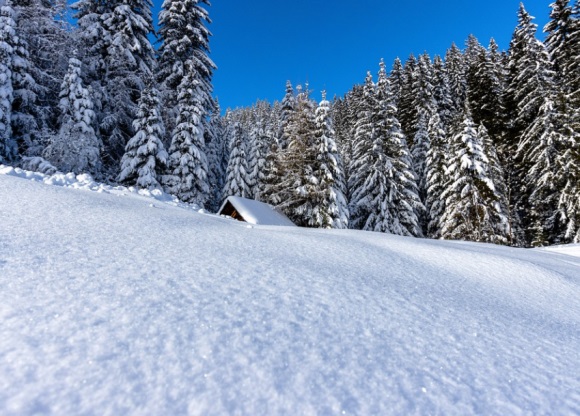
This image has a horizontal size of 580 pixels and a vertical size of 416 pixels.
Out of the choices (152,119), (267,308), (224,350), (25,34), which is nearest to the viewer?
(224,350)

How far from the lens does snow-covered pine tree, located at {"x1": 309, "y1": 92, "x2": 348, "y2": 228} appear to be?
17766mm

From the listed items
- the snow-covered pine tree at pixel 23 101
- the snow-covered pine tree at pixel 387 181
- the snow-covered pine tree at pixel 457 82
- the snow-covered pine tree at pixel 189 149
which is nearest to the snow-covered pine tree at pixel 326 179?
the snow-covered pine tree at pixel 387 181

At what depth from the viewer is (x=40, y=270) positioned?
233 centimetres

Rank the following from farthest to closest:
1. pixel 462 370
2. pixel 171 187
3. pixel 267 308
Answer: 1. pixel 171 187
2. pixel 267 308
3. pixel 462 370

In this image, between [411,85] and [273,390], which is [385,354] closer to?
[273,390]

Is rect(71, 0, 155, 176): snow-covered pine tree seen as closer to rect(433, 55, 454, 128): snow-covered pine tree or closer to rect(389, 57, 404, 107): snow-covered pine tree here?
rect(433, 55, 454, 128): snow-covered pine tree

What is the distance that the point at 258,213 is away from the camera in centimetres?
1652

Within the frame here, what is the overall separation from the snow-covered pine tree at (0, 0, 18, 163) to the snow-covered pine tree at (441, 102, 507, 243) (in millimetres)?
23088

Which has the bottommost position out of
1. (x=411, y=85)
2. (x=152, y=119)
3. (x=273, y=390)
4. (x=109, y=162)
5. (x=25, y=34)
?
(x=273, y=390)

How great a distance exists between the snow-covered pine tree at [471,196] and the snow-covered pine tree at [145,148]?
17878 millimetres

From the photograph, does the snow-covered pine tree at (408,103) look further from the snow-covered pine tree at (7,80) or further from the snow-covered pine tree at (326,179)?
the snow-covered pine tree at (7,80)

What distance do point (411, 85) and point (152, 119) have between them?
2940 cm

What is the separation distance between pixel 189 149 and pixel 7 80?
9038 millimetres

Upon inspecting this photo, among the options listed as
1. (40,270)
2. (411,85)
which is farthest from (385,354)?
(411,85)
